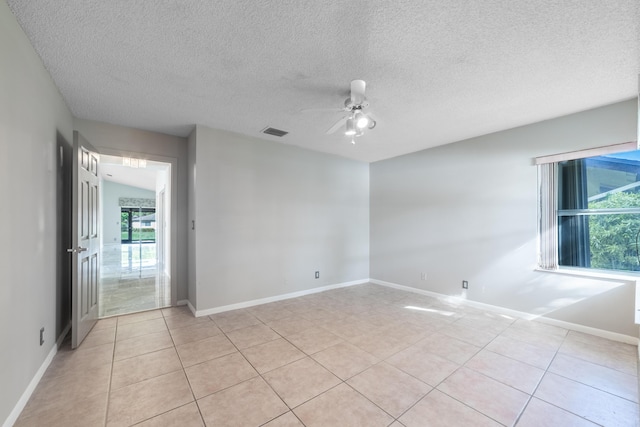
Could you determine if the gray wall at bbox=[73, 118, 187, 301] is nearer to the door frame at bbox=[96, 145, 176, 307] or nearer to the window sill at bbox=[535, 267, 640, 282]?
the door frame at bbox=[96, 145, 176, 307]

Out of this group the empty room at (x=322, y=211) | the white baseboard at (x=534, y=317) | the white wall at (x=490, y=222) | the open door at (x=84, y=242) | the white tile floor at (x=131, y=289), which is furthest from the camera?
the white tile floor at (x=131, y=289)

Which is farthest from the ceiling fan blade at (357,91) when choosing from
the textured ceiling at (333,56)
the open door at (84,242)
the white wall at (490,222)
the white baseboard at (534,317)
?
the white baseboard at (534,317)

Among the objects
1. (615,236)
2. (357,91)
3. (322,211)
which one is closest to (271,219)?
(322,211)

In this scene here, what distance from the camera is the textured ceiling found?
1.61 metres

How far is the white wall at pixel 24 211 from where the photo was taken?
156 centimetres

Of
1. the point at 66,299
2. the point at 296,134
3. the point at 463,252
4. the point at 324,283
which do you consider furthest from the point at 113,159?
the point at 463,252

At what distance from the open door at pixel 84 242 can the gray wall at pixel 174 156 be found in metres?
0.42

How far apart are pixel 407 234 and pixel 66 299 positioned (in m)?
4.97

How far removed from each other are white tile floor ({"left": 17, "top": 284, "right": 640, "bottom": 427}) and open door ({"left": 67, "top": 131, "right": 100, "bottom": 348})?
0.24 metres

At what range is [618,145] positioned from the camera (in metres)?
2.81

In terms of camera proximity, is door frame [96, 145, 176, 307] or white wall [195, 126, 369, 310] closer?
white wall [195, 126, 369, 310]

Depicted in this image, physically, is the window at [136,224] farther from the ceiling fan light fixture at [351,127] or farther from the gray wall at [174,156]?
the ceiling fan light fixture at [351,127]

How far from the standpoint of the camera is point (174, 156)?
3.98m

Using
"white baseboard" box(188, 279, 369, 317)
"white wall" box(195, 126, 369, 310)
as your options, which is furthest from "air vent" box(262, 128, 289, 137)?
"white baseboard" box(188, 279, 369, 317)
